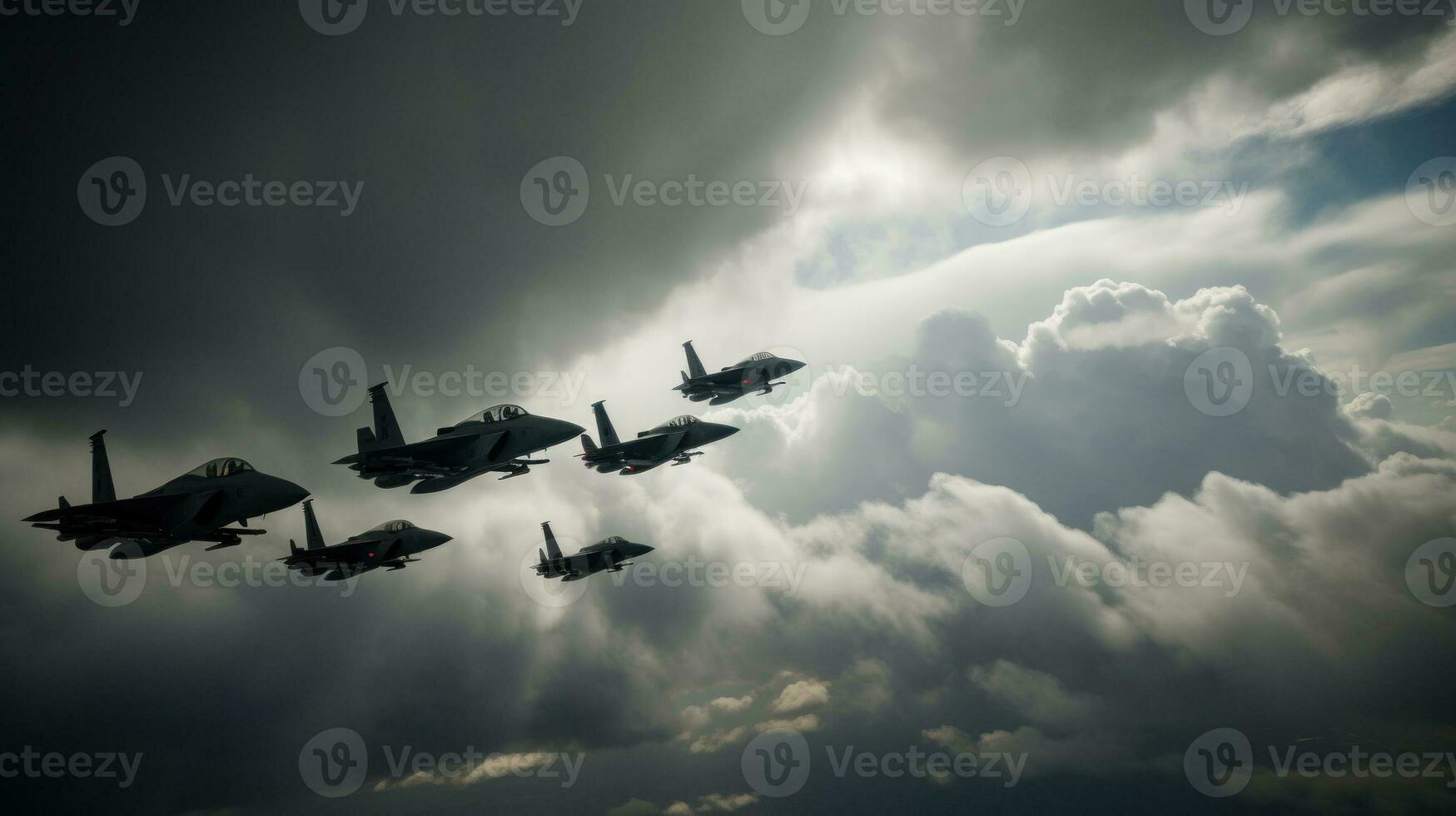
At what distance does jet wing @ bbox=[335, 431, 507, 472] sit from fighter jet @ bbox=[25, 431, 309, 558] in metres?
4.65

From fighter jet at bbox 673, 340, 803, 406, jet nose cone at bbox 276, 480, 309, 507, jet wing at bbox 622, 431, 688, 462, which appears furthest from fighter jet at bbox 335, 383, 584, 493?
fighter jet at bbox 673, 340, 803, 406

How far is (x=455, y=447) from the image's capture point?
3709 cm

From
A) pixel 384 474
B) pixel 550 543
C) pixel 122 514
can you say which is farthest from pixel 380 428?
pixel 550 543

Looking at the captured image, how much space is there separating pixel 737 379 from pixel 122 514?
1623 inches

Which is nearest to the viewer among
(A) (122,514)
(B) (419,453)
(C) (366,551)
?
(A) (122,514)

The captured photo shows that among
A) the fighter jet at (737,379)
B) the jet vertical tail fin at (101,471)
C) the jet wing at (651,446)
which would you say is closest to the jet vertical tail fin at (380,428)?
the jet vertical tail fin at (101,471)

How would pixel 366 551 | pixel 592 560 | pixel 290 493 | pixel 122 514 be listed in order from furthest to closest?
pixel 592 560, pixel 366 551, pixel 290 493, pixel 122 514

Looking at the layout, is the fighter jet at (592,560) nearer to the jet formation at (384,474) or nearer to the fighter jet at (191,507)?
the jet formation at (384,474)

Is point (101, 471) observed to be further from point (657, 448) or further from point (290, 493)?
point (657, 448)

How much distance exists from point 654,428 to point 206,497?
30074mm

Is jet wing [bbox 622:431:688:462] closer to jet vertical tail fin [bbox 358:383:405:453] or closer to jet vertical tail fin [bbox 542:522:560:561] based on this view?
jet vertical tail fin [bbox 358:383:405:453]

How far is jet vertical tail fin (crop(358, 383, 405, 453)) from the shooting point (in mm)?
38719

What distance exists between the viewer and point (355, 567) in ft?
167

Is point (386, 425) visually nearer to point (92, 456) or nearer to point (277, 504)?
point (277, 504)
